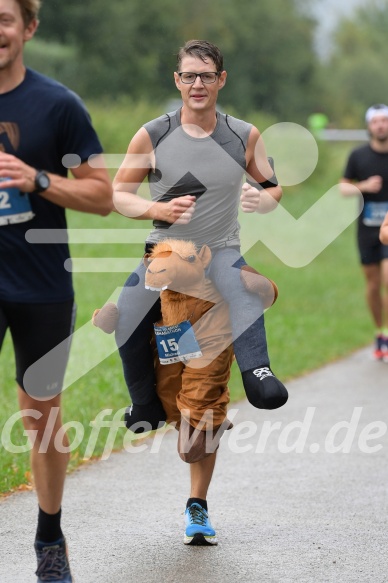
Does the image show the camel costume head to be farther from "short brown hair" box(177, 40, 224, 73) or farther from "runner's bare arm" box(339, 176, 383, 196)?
"runner's bare arm" box(339, 176, 383, 196)

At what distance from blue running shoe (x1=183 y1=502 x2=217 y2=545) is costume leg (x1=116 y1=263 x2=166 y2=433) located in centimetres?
48

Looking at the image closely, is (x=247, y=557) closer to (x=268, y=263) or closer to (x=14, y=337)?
(x=14, y=337)

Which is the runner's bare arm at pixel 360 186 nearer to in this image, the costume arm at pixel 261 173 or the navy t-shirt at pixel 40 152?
the costume arm at pixel 261 173

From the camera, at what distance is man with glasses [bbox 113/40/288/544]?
5.42m

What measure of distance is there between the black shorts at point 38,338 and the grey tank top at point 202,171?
2.97 feet

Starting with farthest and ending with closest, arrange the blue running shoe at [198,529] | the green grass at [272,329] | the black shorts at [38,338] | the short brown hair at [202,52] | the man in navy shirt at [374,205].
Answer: the man in navy shirt at [374,205]
the green grass at [272,329]
the blue running shoe at [198,529]
the short brown hair at [202,52]
the black shorts at [38,338]

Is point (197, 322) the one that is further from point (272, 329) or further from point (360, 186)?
point (272, 329)

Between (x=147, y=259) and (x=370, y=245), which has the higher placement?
(x=147, y=259)

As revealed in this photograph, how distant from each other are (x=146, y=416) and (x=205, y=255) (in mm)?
856

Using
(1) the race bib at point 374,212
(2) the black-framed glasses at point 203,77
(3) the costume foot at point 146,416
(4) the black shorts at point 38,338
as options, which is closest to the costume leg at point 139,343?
(3) the costume foot at point 146,416

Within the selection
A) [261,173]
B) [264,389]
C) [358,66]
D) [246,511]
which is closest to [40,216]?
[264,389]

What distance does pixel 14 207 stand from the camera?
464cm

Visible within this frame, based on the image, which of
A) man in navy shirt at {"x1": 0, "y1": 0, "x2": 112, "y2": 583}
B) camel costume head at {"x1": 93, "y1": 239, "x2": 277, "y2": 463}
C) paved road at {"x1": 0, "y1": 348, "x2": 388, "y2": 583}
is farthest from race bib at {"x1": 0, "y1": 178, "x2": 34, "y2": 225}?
paved road at {"x1": 0, "y1": 348, "x2": 388, "y2": 583}

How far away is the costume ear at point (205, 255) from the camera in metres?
5.55
